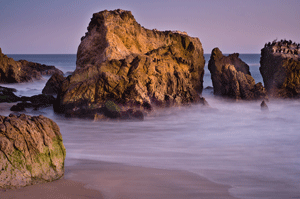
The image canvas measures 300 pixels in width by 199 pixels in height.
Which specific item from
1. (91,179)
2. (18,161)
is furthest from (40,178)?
(91,179)

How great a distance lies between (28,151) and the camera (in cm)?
439

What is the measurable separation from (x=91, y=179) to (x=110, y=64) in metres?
6.36

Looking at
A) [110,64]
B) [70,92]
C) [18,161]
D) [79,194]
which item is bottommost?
[79,194]

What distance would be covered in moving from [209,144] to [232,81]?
7.34m

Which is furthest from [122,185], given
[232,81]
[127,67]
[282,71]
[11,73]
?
[11,73]

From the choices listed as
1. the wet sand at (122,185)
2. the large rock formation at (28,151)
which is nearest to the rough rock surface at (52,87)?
the wet sand at (122,185)

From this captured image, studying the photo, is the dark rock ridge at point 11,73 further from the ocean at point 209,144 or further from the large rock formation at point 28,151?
the large rock formation at point 28,151

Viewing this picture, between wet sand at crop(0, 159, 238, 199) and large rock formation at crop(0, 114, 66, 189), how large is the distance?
0.48ft

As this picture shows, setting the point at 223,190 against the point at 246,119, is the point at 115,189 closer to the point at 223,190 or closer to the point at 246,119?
→ the point at 223,190

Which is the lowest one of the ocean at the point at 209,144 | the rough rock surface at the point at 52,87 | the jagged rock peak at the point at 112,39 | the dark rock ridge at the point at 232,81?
the ocean at the point at 209,144

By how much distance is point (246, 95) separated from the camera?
14.8m

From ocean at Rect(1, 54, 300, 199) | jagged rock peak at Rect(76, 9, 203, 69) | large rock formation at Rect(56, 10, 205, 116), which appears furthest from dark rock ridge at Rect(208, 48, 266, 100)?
jagged rock peak at Rect(76, 9, 203, 69)

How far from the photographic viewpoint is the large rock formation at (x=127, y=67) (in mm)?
10375

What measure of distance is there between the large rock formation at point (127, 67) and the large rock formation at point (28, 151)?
218 inches
